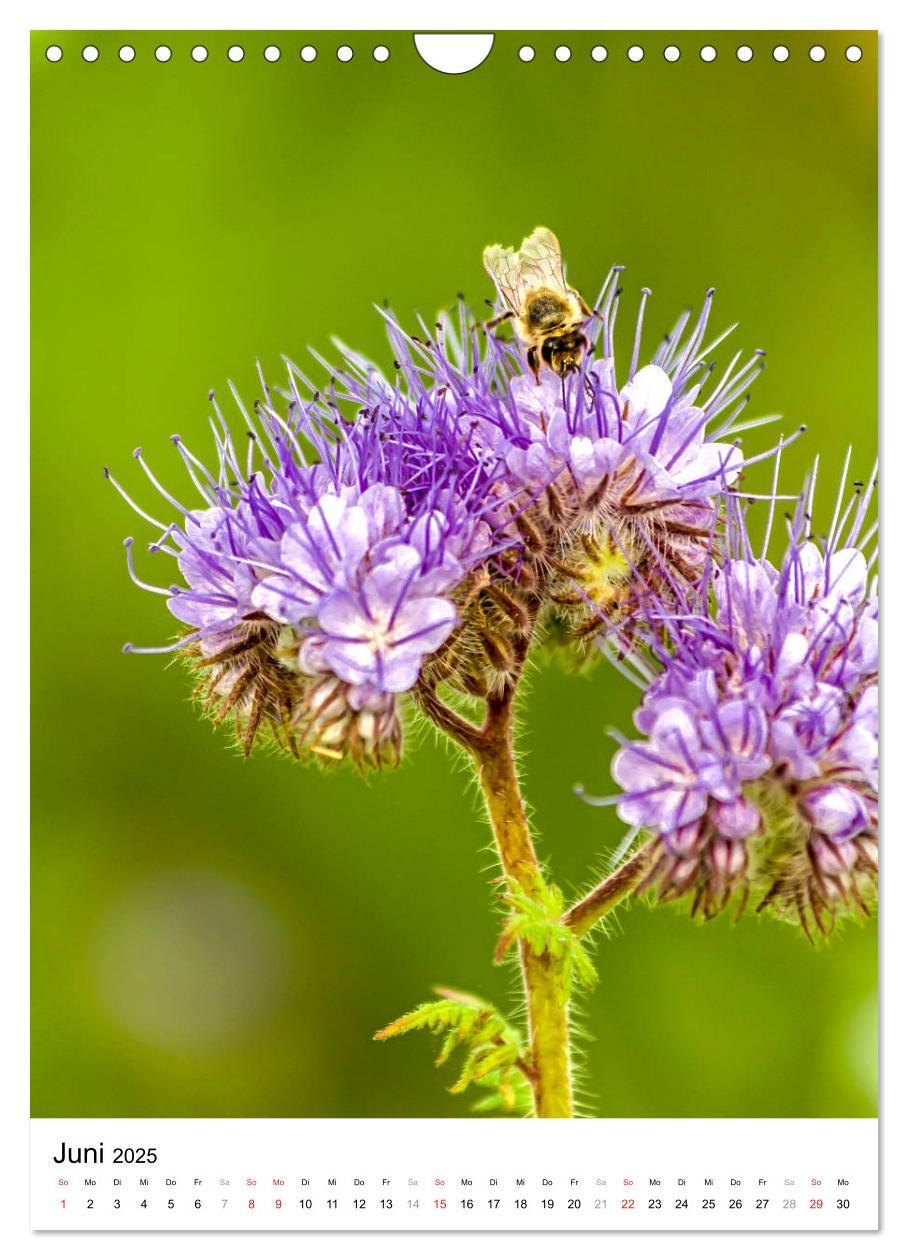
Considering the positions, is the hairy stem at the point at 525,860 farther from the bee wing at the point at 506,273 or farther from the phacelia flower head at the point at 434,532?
the bee wing at the point at 506,273

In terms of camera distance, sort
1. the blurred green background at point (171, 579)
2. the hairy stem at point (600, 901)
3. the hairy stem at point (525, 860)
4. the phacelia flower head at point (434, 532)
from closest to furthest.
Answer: the phacelia flower head at point (434, 532)
the hairy stem at point (600, 901)
the hairy stem at point (525, 860)
the blurred green background at point (171, 579)

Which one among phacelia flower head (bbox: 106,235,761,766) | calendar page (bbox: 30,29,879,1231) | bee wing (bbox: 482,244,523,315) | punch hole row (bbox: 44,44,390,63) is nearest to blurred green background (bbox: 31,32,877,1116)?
calendar page (bbox: 30,29,879,1231)

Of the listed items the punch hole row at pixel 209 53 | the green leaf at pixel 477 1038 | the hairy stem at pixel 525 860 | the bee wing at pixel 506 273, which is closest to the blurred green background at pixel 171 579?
the punch hole row at pixel 209 53

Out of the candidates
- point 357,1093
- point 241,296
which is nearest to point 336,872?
point 357,1093

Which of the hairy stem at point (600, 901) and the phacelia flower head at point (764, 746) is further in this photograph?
the hairy stem at point (600, 901)
